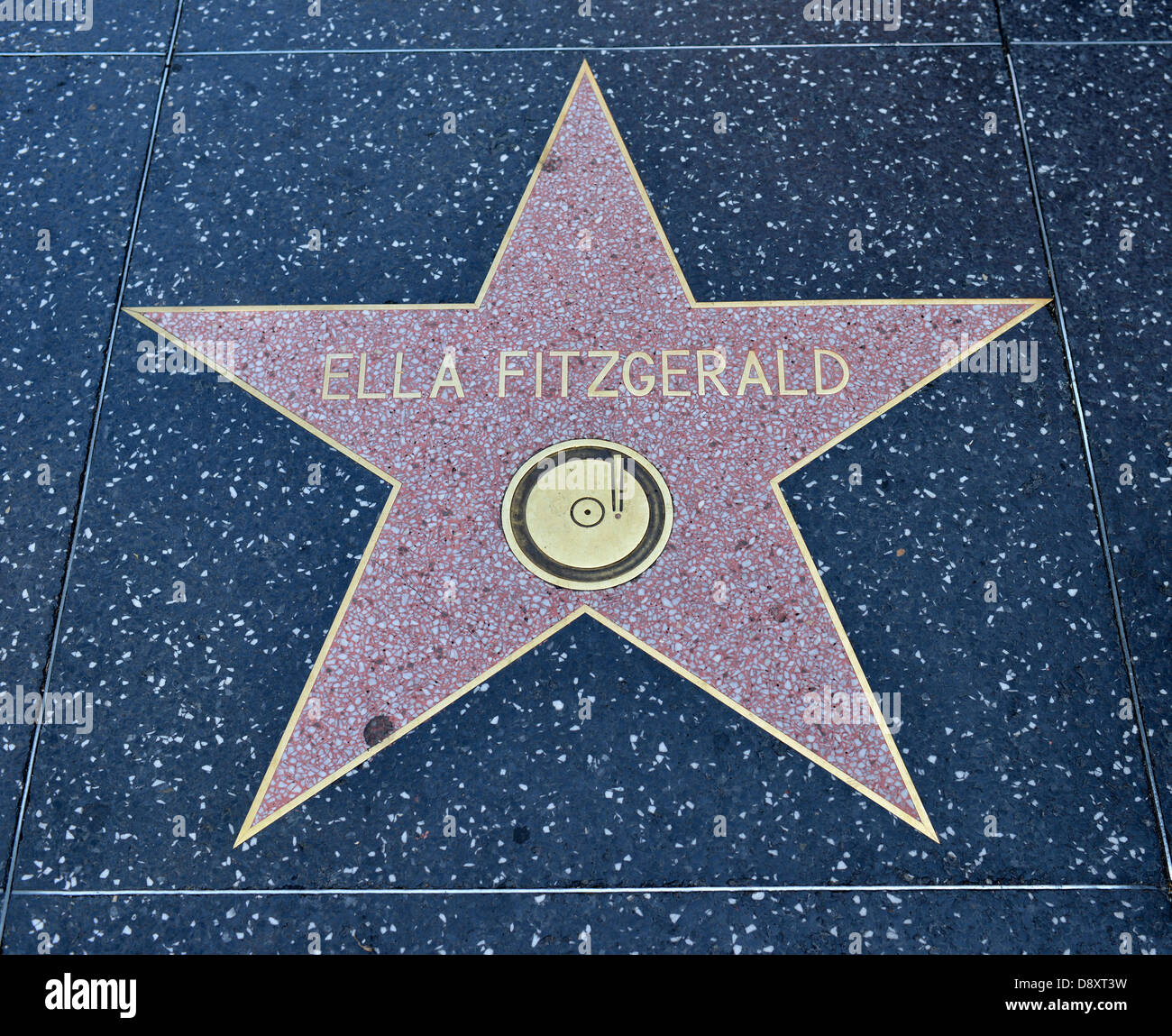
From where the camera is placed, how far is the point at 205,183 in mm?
3010

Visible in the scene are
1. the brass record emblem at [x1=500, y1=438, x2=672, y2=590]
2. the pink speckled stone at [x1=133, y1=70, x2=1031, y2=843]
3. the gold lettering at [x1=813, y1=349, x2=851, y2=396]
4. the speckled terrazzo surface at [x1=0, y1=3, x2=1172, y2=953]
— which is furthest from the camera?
the gold lettering at [x1=813, y1=349, x2=851, y2=396]

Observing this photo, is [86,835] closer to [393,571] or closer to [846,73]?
[393,571]

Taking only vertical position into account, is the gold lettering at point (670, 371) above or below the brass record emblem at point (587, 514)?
above

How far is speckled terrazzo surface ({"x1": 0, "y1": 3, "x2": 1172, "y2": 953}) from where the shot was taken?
222 cm

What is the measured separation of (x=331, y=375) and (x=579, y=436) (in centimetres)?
77

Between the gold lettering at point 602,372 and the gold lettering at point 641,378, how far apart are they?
0.03 metres

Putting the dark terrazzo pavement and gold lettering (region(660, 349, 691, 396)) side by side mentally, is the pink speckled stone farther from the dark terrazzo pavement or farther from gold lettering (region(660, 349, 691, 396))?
the dark terrazzo pavement

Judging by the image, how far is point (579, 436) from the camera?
262 cm

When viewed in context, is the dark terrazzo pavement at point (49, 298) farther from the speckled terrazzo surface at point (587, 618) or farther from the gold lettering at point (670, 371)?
the gold lettering at point (670, 371)

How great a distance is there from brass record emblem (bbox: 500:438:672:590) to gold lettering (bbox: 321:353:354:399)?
61 cm

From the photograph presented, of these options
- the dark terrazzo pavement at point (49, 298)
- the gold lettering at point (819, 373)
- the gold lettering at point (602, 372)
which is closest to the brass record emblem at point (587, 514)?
the gold lettering at point (602, 372)

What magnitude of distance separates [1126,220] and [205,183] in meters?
3.02

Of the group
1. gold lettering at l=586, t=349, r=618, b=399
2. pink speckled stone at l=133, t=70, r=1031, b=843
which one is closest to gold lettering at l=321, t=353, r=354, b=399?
pink speckled stone at l=133, t=70, r=1031, b=843

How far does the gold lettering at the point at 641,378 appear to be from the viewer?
267 cm
